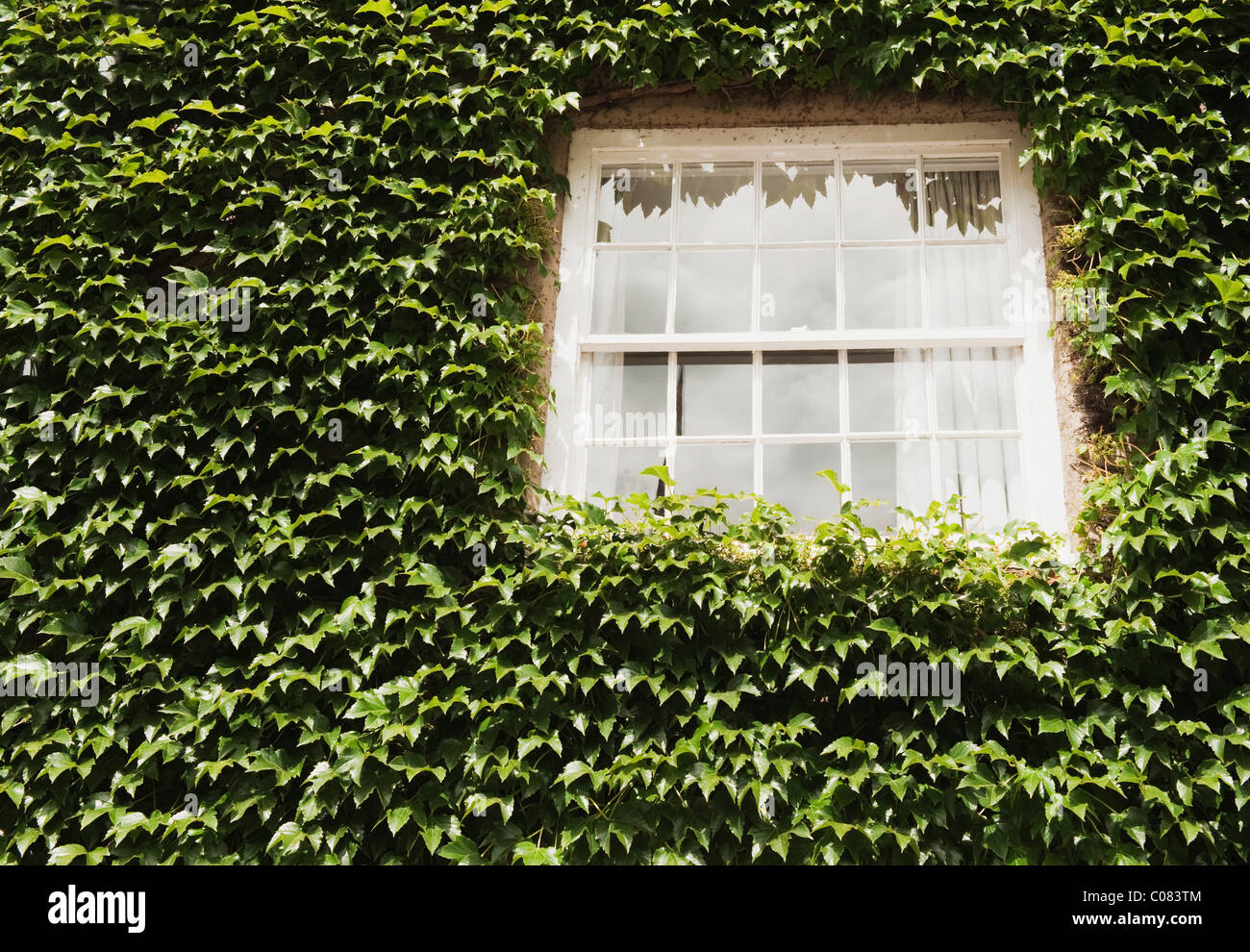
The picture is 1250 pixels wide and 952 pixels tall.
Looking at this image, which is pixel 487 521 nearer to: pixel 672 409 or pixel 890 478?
pixel 672 409

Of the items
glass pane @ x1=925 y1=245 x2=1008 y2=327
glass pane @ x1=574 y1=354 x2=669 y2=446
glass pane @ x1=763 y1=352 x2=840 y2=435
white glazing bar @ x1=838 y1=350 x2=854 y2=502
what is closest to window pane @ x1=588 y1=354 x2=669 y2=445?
glass pane @ x1=574 y1=354 x2=669 y2=446

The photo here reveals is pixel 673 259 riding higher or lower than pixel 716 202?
lower

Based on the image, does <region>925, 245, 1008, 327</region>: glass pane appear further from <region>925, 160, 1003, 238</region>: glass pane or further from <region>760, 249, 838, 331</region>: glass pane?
<region>760, 249, 838, 331</region>: glass pane

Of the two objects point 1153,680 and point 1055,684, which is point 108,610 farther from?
point 1153,680

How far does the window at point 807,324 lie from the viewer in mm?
3898

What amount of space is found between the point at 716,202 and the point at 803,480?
1.39 meters

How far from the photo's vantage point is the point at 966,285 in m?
4.11

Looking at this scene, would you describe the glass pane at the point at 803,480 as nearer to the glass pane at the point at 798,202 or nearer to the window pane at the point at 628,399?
the window pane at the point at 628,399

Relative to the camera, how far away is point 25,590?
3.67 meters

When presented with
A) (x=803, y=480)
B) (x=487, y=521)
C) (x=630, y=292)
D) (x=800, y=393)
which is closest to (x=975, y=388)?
(x=800, y=393)
